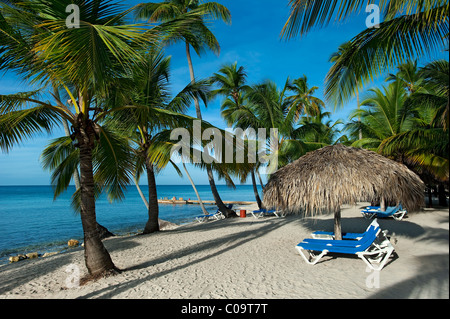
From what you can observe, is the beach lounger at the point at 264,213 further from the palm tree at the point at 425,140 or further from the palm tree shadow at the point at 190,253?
the palm tree at the point at 425,140

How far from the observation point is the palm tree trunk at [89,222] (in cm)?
522

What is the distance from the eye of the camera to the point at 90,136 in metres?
5.32

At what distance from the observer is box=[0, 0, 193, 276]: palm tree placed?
3.37 m

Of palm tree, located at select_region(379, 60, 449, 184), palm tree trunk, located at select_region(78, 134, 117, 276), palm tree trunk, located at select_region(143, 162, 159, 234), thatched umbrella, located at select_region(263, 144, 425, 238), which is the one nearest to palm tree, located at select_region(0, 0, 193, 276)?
palm tree trunk, located at select_region(78, 134, 117, 276)

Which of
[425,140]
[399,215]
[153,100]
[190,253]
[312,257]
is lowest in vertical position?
[190,253]

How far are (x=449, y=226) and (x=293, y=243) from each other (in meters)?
7.12

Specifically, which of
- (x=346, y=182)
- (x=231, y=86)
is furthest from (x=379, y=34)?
(x=231, y=86)

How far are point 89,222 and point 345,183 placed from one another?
5495 millimetres

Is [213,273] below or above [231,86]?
below

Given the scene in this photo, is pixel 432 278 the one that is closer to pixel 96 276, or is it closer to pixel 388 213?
pixel 96 276

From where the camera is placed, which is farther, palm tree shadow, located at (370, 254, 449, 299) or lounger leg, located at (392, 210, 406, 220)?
lounger leg, located at (392, 210, 406, 220)

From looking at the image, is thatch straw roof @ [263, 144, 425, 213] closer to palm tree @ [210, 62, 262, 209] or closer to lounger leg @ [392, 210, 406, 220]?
lounger leg @ [392, 210, 406, 220]

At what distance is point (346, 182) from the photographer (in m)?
5.71

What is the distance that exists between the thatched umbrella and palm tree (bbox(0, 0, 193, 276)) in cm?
444
